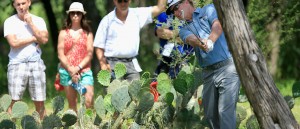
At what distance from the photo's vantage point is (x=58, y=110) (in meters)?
8.05

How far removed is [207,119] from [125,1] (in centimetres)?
250

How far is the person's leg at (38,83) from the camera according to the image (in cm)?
974

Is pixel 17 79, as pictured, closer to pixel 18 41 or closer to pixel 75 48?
pixel 18 41

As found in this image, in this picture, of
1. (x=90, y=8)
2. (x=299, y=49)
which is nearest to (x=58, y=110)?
(x=90, y=8)

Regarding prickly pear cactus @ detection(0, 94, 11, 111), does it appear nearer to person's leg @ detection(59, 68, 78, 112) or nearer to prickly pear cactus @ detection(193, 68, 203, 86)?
prickly pear cactus @ detection(193, 68, 203, 86)

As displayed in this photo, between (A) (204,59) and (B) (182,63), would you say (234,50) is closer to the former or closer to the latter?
(A) (204,59)

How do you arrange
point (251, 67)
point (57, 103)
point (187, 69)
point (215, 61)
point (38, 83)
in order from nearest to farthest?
point (251, 67)
point (215, 61)
point (57, 103)
point (187, 69)
point (38, 83)

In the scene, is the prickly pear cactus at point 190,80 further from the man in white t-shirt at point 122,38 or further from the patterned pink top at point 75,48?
the patterned pink top at point 75,48

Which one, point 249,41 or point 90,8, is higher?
point 249,41

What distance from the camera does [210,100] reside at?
7.67 meters

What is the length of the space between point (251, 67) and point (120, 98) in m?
1.80

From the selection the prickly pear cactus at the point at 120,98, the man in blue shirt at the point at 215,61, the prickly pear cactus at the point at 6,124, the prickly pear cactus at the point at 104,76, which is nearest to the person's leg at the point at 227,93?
the man in blue shirt at the point at 215,61

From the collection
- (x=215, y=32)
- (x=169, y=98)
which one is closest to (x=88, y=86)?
(x=169, y=98)

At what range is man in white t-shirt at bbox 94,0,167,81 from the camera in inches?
382
